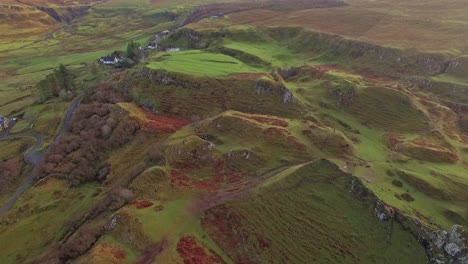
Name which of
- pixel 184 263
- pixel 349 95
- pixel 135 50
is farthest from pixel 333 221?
pixel 135 50

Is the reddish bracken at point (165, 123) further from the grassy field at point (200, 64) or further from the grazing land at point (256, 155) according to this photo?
the grassy field at point (200, 64)

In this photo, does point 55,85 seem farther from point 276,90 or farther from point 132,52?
point 276,90

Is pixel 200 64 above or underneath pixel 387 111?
above

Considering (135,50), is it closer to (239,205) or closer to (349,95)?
(349,95)

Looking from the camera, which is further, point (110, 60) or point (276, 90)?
point (110, 60)

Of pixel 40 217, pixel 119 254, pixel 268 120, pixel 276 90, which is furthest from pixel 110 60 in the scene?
pixel 119 254

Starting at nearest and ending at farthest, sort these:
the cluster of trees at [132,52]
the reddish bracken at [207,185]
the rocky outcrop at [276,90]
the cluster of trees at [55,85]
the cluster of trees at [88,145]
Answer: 1. the reddish bracken at [207,185]
2. the cluster of trees at [88,145]
3. the rocky outcrop at [276,90]
4. the cluster of trees at [55,85]
5. the cluster of trees at [132,52]

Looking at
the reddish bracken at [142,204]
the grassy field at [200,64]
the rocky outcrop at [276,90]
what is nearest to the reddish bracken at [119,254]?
the reddish bracken at [142,204]

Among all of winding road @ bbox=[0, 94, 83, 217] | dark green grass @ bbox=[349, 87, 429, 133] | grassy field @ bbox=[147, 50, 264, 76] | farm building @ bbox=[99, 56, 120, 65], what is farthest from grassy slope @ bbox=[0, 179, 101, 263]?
farm building @ bbox=[99, 56, 120, 65]
